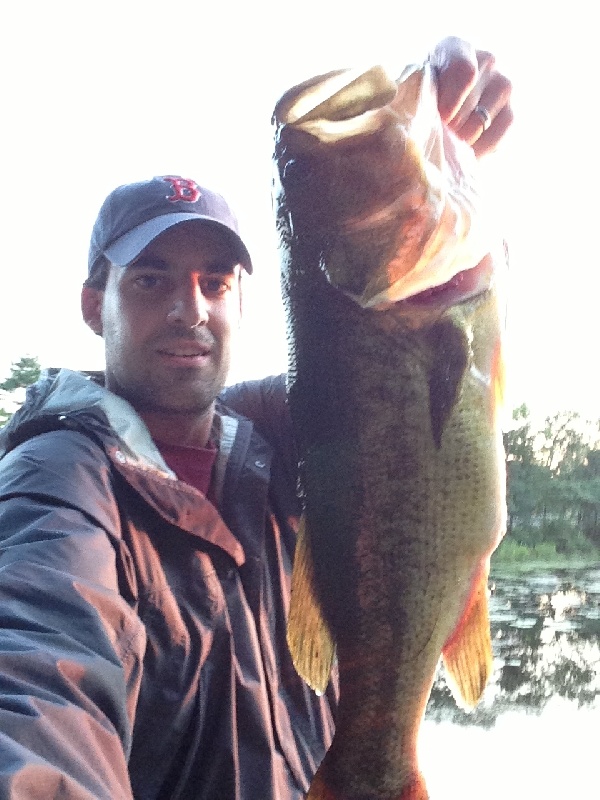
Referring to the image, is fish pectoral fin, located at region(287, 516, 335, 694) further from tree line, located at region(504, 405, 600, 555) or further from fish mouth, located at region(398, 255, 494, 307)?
tree line, located at region(504, 405, 600, 555)

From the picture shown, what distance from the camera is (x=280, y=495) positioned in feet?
8.34

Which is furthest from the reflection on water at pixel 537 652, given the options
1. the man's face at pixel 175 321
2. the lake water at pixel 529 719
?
the man's face at pixel 175 321

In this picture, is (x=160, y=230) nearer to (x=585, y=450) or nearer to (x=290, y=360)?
(x=290, y=360)

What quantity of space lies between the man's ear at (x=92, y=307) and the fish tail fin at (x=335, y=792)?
1.65m

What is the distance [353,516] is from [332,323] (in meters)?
0.49

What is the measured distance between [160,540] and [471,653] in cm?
85

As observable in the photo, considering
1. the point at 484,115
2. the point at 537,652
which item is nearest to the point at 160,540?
the point at 484,115

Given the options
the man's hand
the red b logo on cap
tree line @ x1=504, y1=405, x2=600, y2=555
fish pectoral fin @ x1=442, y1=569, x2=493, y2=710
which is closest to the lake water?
tree line @ x1=504, y1=405, x2=600, y2=555

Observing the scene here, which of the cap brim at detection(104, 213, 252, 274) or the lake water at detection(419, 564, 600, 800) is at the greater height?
the cap brim at detection(104, 213, 252, 274)

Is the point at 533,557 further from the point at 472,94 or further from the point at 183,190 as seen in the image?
the point at 472,94

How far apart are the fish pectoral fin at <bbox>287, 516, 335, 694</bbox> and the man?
0.20m

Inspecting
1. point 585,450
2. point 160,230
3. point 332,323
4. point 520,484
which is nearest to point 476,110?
point 332,323

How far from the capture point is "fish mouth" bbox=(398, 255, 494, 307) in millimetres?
2012

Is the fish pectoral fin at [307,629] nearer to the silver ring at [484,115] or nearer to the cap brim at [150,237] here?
the cap brim at [150,237]
